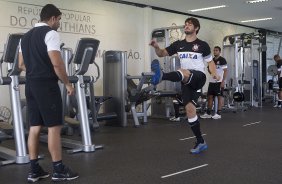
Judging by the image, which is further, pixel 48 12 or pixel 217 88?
pixel 217 88

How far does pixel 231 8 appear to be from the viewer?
31.6ft

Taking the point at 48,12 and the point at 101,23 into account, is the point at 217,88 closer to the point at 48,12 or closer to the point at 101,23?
the point at 101,23

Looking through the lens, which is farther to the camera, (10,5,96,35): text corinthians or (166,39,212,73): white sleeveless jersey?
(10,5,96,35): text corinthians

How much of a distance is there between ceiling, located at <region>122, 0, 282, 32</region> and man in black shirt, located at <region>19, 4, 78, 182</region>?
5.88 meters

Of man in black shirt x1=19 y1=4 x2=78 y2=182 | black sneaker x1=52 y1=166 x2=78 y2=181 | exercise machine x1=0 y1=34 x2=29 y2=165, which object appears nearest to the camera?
man in black shirt x1=19 y1=4 x2=78 y2=182

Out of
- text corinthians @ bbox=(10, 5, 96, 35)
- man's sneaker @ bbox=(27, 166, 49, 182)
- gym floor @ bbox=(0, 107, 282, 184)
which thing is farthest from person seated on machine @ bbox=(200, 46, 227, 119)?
man's sneaker @ bbox=(27, 166, 49, 182)

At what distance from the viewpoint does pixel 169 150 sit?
14.7 ft

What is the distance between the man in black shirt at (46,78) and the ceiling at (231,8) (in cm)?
588

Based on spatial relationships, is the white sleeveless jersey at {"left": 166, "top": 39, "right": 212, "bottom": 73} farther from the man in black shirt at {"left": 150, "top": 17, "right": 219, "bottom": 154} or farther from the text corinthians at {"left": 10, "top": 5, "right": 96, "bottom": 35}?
the text corinthians at {"left": 10, "top": 5, "right": 96, "bottom": 35}

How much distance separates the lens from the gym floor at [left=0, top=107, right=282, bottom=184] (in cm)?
322

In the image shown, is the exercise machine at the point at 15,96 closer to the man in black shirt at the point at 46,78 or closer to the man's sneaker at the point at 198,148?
the man in black shirt at the point at 46,78

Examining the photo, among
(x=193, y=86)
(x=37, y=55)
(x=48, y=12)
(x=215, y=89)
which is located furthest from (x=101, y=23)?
(x=37, y=55)

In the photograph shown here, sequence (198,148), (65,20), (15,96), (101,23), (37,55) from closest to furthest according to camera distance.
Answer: (37,55)
(15,96)
(198,148)
(65,20)
(101,23)

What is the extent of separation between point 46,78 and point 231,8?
7682 mm
